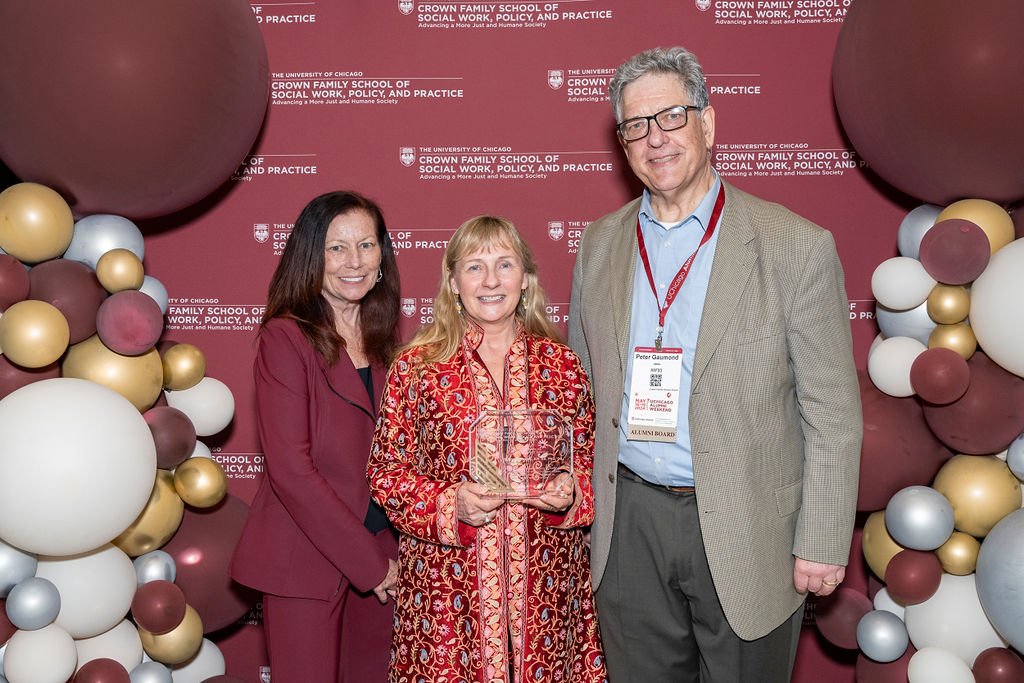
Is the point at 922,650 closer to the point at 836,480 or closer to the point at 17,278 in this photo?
the point at 836,480

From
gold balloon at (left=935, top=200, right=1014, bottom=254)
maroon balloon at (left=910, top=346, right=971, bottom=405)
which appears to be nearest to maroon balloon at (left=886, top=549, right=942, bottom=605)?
maroon balloon at (left=910, top=346, right=971, bottom=405)

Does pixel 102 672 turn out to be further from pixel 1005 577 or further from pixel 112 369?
pixel 1005 577

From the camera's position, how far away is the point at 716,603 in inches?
86.6

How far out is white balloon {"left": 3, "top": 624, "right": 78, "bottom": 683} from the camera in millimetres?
2375

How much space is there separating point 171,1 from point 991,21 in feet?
7.66

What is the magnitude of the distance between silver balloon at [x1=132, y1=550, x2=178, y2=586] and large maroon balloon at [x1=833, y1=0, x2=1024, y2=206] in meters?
2.57

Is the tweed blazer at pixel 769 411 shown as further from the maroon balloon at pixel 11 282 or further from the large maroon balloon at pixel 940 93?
the maroon balloon at pixel 11 282

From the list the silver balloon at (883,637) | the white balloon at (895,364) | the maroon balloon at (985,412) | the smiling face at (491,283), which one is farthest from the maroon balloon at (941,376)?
the smiling face at (491,283)

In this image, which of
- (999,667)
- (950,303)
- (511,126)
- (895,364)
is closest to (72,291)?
(511,126)

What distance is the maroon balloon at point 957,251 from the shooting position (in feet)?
8.18

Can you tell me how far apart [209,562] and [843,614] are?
208 centimetres

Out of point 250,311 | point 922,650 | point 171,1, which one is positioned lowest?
point 922,650

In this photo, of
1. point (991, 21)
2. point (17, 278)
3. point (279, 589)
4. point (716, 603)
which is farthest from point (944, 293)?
point (17, 278)

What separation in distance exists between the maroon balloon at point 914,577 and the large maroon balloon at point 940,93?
1.10 meters
